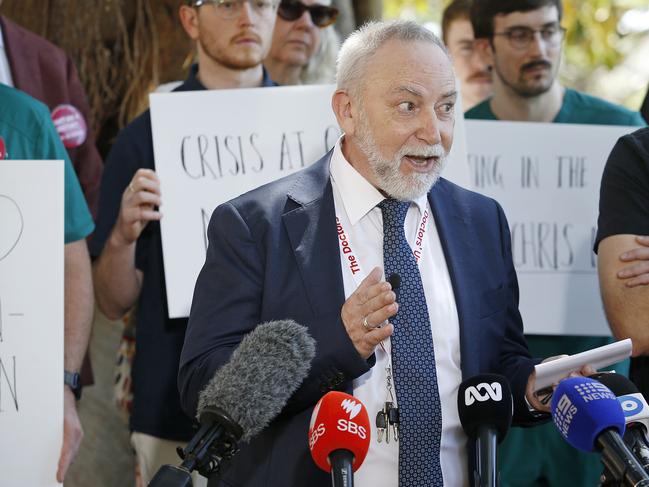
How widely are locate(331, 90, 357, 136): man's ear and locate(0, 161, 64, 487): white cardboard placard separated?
0.93 m

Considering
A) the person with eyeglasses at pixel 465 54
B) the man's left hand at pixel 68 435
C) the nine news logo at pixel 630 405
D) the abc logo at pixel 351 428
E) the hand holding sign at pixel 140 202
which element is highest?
the person with eyeglasses at pixel 465 54

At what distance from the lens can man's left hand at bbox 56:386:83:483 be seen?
3781 millimetres

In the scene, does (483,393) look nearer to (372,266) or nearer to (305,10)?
(372,266)

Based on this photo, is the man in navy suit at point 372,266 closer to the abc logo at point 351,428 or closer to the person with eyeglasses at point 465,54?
the abc logo at point 351,428

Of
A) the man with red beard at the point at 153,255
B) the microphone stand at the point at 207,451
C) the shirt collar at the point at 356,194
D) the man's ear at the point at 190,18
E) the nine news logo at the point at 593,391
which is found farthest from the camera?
the man's ear at the point at 190,18

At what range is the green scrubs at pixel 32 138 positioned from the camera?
411 cm

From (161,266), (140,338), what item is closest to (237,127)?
(161,266)

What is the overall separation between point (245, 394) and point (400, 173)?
978 millimetres

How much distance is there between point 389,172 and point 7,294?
4.24 feet

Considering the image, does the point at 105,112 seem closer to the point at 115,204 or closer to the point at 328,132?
the point at 115,204

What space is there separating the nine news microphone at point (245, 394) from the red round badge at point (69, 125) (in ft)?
8.64

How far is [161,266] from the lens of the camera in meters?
4.61

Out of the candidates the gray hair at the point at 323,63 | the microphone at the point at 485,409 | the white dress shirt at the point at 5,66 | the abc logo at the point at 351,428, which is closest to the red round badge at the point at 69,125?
the white dress shirt at the point at 5,66

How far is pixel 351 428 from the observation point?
2.66 metres
